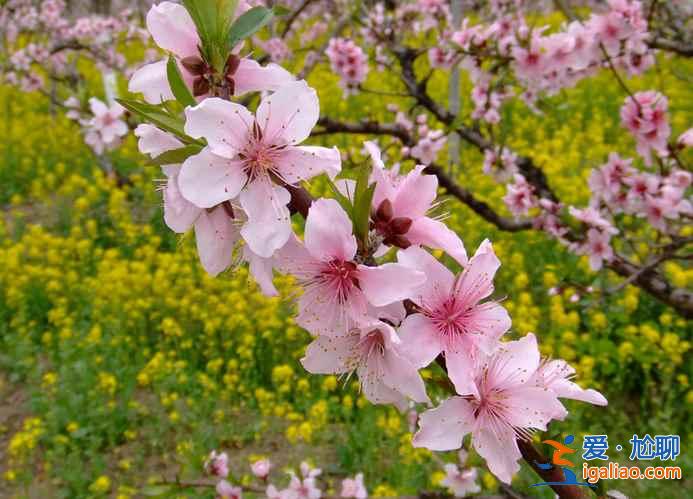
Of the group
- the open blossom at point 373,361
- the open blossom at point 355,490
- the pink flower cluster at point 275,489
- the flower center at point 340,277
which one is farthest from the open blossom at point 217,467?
the flower center at point 340,277

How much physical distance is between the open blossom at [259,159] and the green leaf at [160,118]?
41mm

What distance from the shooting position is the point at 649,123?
7.71 feet

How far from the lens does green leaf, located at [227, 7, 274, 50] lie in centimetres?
83

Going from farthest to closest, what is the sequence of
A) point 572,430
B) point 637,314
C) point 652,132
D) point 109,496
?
point 637,314
point 109,496
point 572,430
point 652,132

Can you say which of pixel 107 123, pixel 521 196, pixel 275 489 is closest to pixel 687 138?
pixel 521 196

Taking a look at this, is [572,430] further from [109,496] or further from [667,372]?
[109,496]

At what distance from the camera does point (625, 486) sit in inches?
99.0

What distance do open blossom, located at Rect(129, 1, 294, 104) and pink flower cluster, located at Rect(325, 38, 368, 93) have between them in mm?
2576

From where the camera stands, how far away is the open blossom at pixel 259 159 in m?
0.75

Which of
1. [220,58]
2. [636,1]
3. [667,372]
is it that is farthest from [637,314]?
[220,58]

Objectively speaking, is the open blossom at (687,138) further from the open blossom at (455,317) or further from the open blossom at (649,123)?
the open blossom at (455,317)

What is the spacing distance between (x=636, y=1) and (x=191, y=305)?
3004 millimetres

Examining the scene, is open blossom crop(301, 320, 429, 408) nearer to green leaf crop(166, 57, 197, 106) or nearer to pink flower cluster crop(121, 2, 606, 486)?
pink flower cluster crop(121, 2, 606, 486)

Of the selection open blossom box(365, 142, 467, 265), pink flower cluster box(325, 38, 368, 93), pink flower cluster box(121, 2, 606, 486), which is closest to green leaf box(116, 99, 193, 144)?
pink flower cluster box(121, 2, 606, 486)
